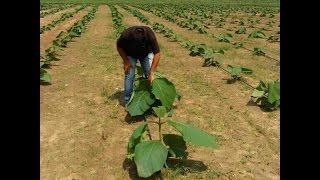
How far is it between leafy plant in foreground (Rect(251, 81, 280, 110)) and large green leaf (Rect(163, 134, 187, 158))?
89.4 inches

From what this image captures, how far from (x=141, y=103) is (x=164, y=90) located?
616 millimetres

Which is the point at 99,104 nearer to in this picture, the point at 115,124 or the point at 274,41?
the point at 115,124

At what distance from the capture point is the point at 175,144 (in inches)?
171

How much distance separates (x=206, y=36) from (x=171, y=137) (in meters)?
11.1

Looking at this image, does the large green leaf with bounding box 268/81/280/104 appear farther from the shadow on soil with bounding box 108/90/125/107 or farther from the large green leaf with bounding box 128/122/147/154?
the large green leaf with bounding box 128/122/147/154

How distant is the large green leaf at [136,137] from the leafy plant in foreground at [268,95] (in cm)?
263

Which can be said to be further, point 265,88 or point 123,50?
point 265,88

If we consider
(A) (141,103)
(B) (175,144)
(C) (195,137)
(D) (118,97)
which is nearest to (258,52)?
(D) (118,97)

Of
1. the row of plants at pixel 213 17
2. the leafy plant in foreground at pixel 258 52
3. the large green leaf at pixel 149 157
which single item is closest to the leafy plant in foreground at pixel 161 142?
the large green leaf at pixel 149 157

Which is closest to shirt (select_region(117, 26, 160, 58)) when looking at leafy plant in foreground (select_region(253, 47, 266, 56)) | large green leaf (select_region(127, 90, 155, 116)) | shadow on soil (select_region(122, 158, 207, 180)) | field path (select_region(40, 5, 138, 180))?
large green leaf (select_region(127, 90, 155, 116))

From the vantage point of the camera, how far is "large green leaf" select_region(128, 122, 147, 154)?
13.5ft
